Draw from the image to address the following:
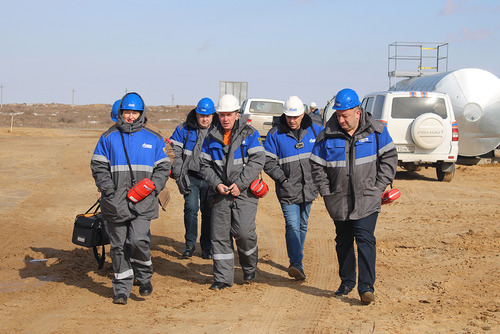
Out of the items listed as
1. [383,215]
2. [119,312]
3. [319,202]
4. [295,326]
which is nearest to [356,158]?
[295,326]

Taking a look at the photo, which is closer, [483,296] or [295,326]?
[295,326]

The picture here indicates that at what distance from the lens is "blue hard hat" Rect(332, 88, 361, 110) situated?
6281 millimetres

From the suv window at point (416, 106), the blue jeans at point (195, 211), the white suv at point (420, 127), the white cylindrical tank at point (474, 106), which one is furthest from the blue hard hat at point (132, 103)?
the white cylindrical tank at point (474, 106)

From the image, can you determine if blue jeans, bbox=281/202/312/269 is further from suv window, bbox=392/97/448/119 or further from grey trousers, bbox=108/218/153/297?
suv window, bbox=392/97/448/119

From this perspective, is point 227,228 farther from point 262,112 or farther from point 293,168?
point 262,112

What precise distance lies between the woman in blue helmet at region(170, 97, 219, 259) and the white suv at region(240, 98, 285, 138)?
604 inches

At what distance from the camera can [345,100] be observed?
20.7 ft

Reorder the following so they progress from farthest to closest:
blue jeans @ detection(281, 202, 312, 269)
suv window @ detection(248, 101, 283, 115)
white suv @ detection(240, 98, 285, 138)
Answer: suv window @ detection(248, 101, 283, 115) < white suv @ detection(240, 98, 285, 138) < blue jeans @ detection(281, 202, 312, 269)

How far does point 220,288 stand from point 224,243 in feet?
1.62

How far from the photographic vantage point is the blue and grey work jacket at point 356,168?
629cm

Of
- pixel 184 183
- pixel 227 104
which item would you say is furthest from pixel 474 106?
pixel 227 104

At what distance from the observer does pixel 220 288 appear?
7.12 m

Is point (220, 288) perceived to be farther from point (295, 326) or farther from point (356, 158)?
point (356, 158)

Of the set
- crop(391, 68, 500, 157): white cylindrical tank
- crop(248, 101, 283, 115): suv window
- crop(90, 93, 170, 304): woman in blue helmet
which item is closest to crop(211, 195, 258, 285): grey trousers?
crop(90, 93, 170, 304): woman in blue helmet
